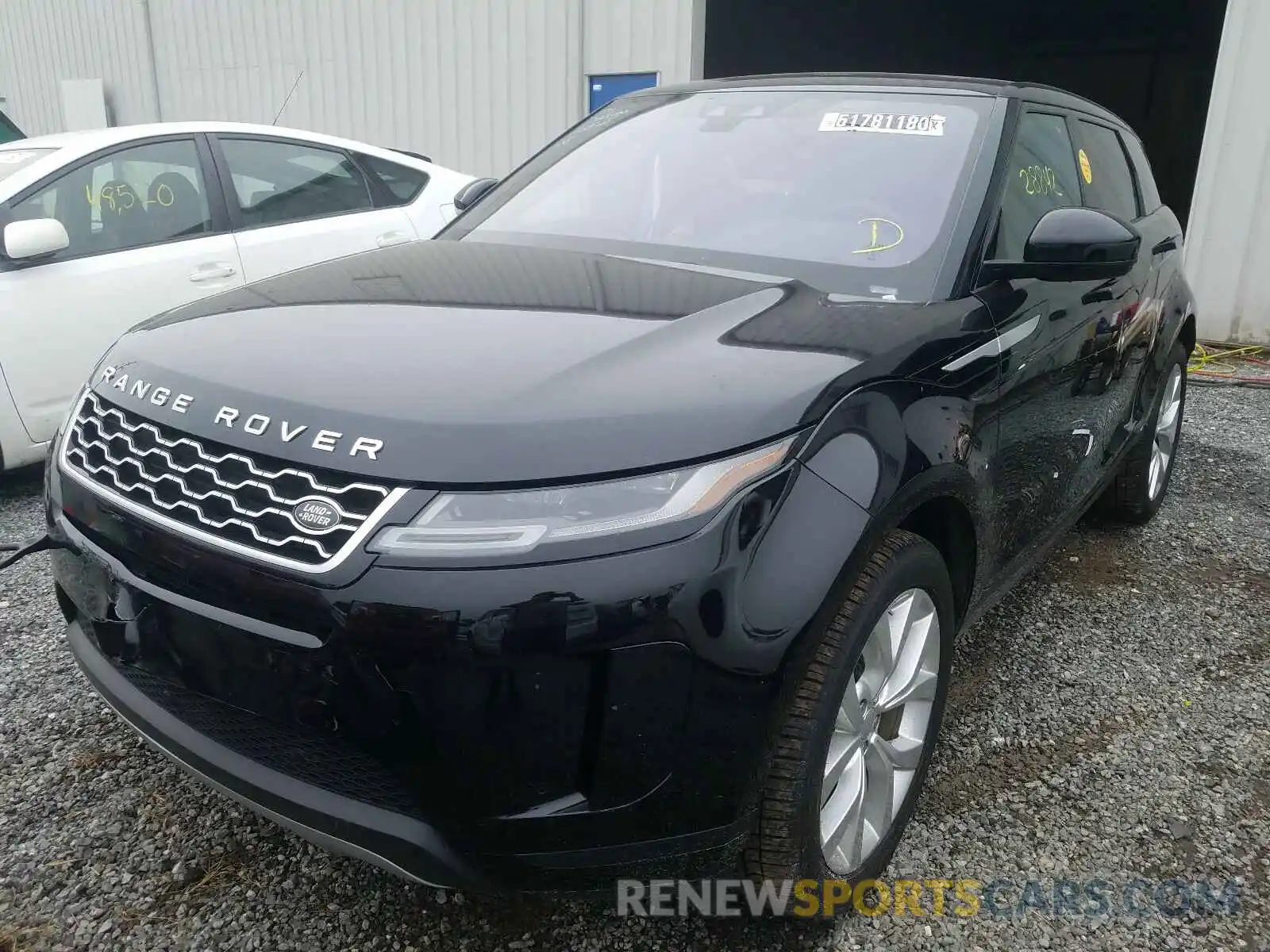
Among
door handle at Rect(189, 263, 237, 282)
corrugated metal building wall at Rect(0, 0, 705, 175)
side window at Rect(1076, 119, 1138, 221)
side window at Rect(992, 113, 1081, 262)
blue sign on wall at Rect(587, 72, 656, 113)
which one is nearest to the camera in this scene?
side window at Rect(992, 113, 1081, 262)

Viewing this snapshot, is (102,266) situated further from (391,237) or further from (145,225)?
(391,237)

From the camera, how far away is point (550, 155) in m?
3.03

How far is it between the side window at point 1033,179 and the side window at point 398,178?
327 centimetres

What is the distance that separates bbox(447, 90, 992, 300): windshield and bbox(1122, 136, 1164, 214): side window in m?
1.57

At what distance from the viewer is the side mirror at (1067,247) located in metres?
2.21

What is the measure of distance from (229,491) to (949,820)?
1.65 metres

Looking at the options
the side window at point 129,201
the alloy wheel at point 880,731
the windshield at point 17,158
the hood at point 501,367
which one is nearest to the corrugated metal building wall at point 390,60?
the side window at point 129,201

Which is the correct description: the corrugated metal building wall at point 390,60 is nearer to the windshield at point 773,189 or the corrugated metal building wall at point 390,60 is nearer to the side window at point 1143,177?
the side window at point 1143,177

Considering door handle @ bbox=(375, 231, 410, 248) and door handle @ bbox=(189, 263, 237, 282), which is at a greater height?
door handle @ bbox=(375, 231, 410, 248)

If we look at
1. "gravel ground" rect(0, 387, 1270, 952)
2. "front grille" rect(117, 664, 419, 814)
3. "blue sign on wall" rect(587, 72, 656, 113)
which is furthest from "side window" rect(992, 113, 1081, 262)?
"blue sign on wall" rect(587, 72, 656, 113)

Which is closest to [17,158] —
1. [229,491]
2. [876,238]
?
[229,491]

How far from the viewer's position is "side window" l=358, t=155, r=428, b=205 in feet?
16.7

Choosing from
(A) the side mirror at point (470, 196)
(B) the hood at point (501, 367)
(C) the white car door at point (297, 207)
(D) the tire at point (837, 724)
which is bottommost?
(D) the tire at point (837, 724)

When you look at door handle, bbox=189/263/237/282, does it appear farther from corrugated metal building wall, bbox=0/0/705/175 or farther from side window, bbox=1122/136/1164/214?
corrugated metal building wall, bbox=0/0/705/175
